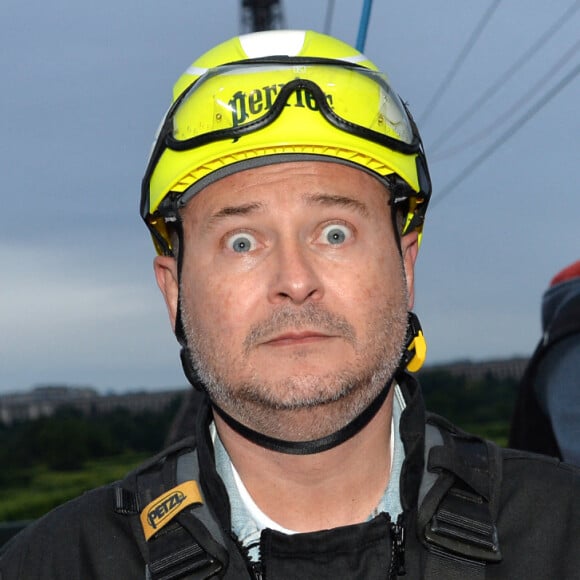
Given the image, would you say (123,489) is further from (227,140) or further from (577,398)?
(577,398)

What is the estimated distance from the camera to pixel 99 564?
345 cm

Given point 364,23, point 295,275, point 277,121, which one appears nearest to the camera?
point 295,275

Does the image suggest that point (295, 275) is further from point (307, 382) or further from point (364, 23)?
point (364, 23)

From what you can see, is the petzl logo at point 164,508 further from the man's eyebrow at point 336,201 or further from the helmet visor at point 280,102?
the helmet visor at point 280,102

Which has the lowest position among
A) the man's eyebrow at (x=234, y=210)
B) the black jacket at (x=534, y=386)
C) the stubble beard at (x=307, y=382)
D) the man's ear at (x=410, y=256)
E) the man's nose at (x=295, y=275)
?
the black jacket at (x=534, y=386)

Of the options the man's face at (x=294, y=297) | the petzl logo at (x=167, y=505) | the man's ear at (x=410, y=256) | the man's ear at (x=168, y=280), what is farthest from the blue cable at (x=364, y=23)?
the petzl logo at (x=167, y=505)

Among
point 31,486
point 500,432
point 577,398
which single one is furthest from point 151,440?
point 577,398

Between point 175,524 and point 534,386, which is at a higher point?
point 175,524

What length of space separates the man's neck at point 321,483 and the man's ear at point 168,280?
631 mm

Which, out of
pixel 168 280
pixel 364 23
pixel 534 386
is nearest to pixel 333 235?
pixel 168 280

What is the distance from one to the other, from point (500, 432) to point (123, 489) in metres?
26.9

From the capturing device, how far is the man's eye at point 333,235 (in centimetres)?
356

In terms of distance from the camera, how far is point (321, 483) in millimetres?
3543

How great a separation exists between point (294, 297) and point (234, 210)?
41cm
